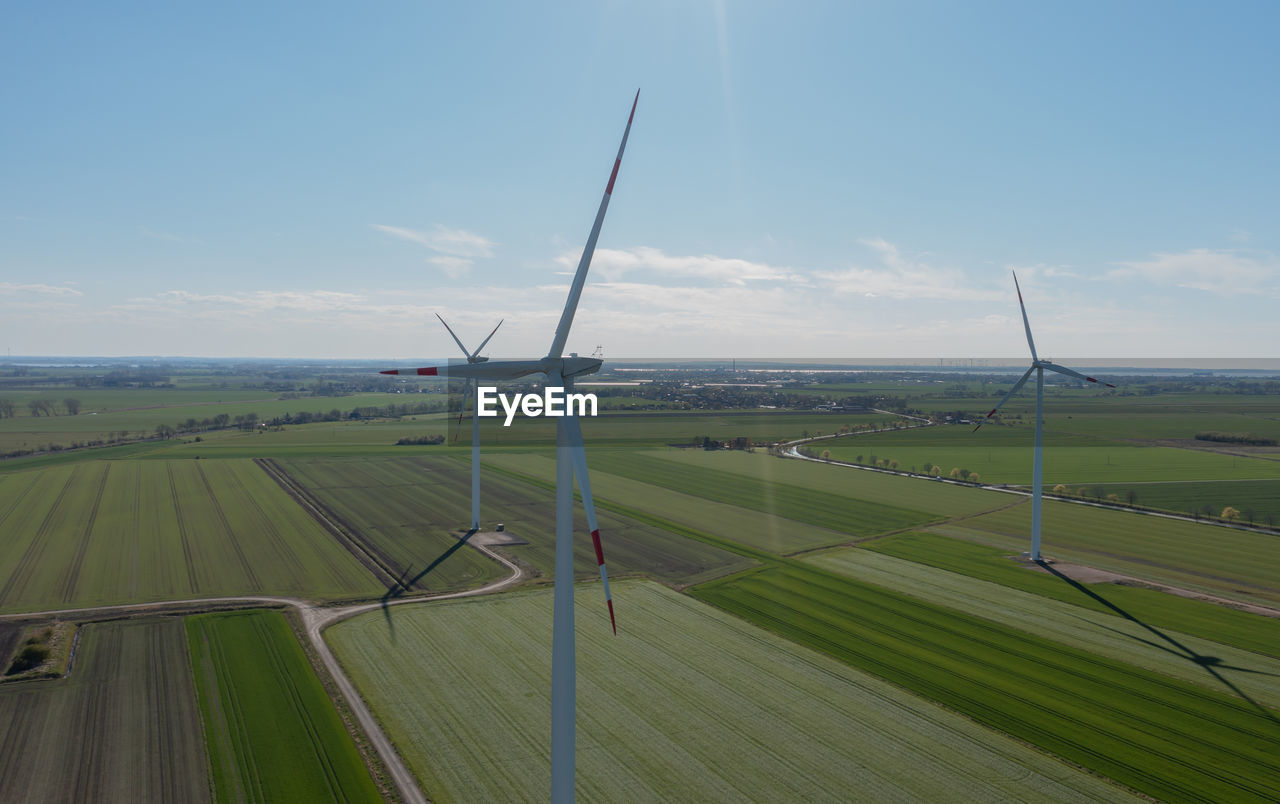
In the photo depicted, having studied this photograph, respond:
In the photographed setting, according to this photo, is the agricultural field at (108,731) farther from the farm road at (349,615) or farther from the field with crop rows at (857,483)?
the field with crop rows at (857,483)

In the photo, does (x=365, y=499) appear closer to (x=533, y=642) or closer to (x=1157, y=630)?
(x=533, y=642)

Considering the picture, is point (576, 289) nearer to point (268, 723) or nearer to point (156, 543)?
point (268, 723)

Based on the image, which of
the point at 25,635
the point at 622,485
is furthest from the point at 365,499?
the point at 25,635

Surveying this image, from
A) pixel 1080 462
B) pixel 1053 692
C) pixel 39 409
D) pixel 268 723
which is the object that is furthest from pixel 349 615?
pixel 39 409

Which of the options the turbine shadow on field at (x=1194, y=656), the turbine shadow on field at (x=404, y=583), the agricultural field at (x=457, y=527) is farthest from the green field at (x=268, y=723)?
the turbine shadow on field at (x=1194, y=656)

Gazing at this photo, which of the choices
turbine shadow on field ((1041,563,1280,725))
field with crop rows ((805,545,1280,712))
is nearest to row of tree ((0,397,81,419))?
field with crop rows ((805,545,1280,712))
